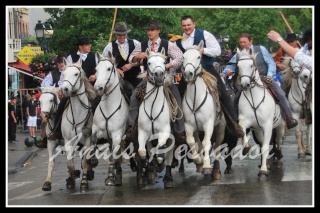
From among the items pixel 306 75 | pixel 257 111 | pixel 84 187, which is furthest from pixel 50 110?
pixel 306 75

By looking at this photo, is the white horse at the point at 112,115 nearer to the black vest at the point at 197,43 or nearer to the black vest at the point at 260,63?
the black vest at the point at 197,43

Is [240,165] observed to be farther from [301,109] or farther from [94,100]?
[94,100]

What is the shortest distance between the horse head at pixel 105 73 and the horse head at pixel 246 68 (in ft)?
7.43

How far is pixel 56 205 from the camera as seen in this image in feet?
40.0

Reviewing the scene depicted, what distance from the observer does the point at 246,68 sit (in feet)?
46.0

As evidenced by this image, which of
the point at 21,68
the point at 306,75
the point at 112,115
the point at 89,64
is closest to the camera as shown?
the point at 112,115

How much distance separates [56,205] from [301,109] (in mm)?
7530

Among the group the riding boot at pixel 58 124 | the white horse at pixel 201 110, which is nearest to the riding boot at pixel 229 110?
the white horse at pixel 201 110

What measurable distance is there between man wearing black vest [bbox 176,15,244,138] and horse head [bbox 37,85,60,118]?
2289mm

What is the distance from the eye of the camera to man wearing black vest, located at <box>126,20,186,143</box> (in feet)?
44.0

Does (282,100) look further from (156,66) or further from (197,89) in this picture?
(156,66)

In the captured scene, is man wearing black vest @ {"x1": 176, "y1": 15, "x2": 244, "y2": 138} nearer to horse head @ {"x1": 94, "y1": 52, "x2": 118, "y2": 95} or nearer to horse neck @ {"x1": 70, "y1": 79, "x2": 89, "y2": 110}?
horse head @ {"x1": 94, "y1": 52, "x2": 118, "y2": 95}

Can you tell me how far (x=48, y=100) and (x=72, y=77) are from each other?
3.58ft
